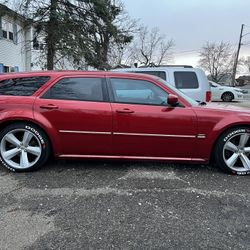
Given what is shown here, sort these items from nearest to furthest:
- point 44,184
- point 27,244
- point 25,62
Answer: point 27,244 → point 44,184 → point 25,62

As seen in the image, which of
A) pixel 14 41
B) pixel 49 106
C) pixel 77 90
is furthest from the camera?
pixel 14 41

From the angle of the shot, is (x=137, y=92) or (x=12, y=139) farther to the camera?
(x=137, y=92)

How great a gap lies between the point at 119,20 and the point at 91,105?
22240mm

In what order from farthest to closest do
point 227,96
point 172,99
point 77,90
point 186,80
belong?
point 227,96 < point 186,80 < point 77,90 < point 172,99

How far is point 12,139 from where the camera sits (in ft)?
15.8

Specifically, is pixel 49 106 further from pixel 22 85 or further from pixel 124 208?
pixel 124 208

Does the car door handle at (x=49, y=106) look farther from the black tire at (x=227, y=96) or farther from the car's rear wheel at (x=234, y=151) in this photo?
the black tire at (x=227, y=96)

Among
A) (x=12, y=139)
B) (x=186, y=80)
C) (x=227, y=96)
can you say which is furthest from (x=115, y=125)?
(x=227, y=96)

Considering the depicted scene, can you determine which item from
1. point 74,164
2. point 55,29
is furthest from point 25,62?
point 74,164

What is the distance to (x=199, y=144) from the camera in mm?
4746

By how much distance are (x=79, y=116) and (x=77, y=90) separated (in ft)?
1.47

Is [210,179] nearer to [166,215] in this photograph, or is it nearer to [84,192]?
[166,215]

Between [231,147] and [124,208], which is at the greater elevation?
[231,147]

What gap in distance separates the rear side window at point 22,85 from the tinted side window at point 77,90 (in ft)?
0.74
